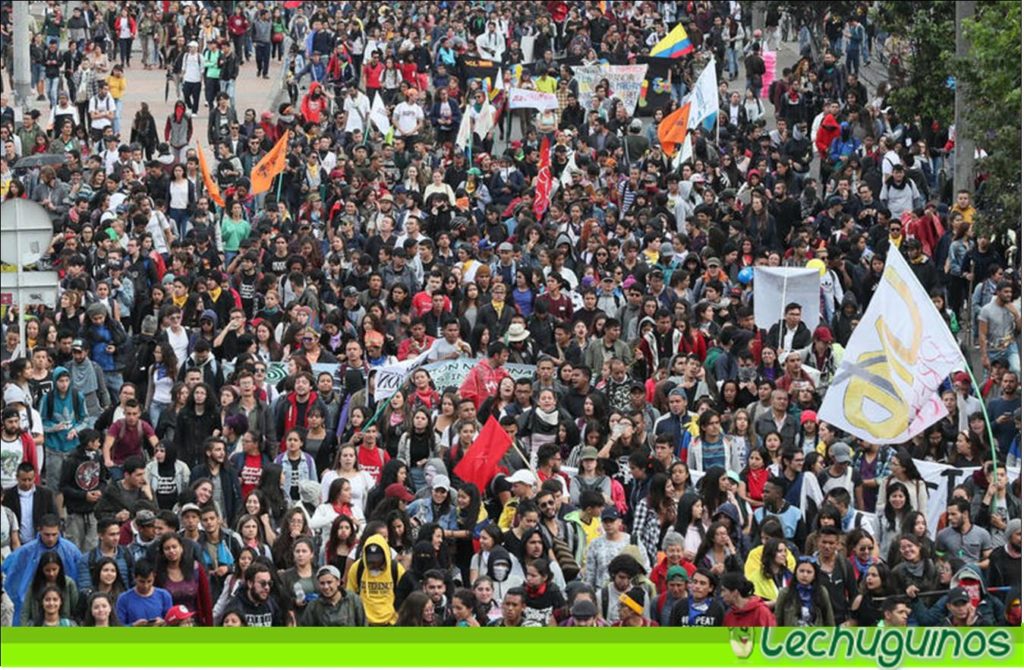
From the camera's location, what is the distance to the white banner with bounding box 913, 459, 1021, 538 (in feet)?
54.8

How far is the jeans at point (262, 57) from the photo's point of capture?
42259 mm

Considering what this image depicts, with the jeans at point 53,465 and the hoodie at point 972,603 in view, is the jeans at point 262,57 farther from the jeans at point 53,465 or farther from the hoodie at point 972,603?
the hoodie at point 972,603

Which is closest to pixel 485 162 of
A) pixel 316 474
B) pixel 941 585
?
pixel 316 474

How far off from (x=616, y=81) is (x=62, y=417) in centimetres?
1639

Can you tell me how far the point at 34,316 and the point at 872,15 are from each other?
14.7 m

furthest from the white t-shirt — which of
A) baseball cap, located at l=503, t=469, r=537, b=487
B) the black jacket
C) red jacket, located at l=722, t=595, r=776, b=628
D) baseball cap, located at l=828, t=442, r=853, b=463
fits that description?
red jacket, located at l=722, t=595, r=776, b=628

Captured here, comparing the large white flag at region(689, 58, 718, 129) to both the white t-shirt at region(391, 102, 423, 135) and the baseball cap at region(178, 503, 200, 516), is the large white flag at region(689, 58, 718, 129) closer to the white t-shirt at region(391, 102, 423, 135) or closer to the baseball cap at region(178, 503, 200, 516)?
the white t-shirt at region(391, 102, 423, 135)

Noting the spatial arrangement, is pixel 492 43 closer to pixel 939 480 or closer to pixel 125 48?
pixel 125 48

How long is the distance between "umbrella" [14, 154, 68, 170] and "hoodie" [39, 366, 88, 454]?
996cm

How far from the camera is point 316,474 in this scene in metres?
17.4

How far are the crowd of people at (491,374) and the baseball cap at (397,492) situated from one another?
1.0 inches

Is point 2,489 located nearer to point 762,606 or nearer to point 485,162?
point 762,606

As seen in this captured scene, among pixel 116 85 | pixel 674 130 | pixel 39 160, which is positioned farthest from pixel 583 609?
pixel 116 85

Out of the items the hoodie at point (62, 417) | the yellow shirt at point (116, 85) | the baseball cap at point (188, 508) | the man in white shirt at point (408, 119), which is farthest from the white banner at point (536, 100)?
the baseball cap at point (188, 508)
